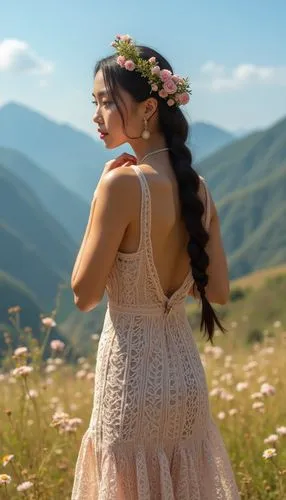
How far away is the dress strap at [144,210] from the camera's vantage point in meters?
2.61

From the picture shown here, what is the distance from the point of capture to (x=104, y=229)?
8.46ft

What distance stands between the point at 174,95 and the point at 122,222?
0.58 meters

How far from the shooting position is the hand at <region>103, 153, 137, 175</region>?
9.30 ft

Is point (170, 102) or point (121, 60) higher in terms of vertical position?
point (121, 60)

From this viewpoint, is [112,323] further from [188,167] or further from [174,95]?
[174,95]

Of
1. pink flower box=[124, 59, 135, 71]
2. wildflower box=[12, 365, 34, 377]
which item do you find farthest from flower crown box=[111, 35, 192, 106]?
wildflower box=[12, 365, 34, 377]

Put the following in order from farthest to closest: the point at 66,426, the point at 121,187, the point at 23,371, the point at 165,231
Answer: the point at 66,426 < the point at 23,371 < the point at 165,231 < the point at 121,187

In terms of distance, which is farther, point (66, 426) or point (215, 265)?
point (66, 426)

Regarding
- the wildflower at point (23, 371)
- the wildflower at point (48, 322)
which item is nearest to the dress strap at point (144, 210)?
the wildflower at point (23, 371)

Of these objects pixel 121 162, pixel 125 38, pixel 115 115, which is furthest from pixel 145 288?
pixel 125 38

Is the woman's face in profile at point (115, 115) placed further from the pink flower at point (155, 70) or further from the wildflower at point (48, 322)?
the wildflower at point (48, 322)

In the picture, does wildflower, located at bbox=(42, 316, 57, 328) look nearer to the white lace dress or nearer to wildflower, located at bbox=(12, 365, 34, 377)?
wildflower, located at bbox=(12, 365, 34, 377)

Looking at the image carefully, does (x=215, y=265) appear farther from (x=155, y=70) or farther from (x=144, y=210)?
(x=155, y=70)

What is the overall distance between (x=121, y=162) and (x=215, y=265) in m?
0.56
